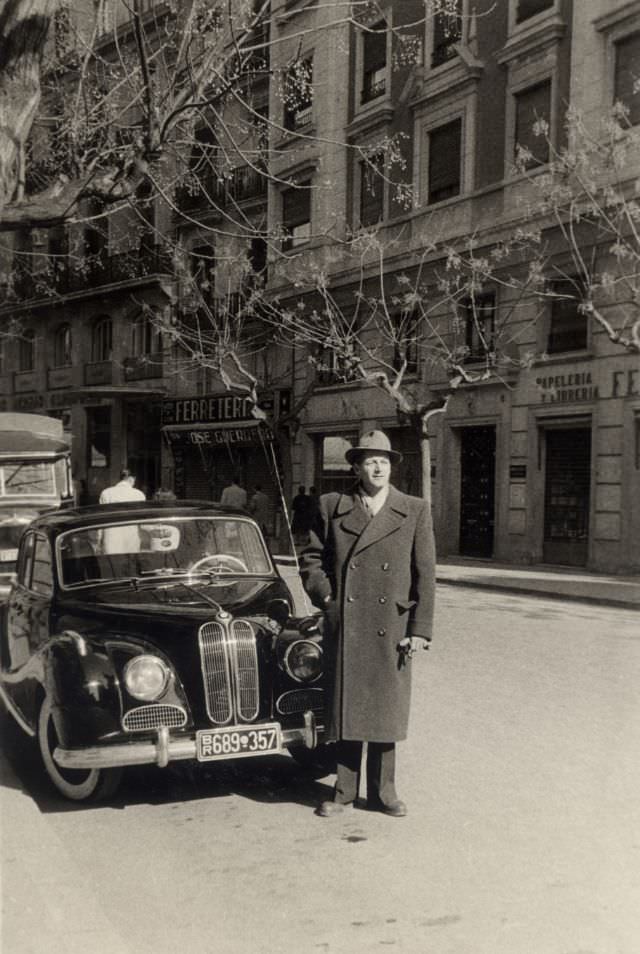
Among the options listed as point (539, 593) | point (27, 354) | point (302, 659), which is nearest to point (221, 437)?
point (539, 593)

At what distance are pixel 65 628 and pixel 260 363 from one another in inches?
752

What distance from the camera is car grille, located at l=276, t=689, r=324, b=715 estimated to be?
491 centimetres

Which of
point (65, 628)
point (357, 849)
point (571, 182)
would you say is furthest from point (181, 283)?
point (357, 849)

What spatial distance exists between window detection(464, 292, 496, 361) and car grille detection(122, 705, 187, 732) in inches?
611

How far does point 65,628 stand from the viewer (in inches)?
204

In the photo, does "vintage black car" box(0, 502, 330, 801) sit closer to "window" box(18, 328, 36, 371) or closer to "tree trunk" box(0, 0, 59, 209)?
"tree trunk" box(0, 0, 59, 209)

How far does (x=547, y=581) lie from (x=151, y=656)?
11631 mm

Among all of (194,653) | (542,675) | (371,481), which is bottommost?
(542,675)

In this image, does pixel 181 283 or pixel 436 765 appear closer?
pixel 436 765

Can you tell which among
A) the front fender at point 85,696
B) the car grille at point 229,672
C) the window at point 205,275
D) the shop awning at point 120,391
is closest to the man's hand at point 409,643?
the car grille at point 229,672

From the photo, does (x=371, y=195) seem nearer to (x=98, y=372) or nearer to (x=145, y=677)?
(x=98, y=372)

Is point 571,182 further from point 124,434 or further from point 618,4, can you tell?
point 124,434

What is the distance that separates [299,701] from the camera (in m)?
4.93

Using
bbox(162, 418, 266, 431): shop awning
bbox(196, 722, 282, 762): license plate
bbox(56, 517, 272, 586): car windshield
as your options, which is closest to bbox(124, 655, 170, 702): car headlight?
bbox(196, 722, 282, 762): license plate
